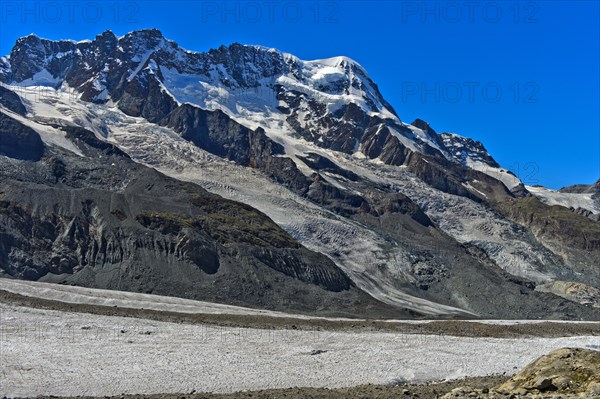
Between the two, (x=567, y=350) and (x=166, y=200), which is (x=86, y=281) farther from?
(x=567, y=350)

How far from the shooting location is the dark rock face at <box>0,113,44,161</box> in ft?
536

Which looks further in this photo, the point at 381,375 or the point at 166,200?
the point at 166,200

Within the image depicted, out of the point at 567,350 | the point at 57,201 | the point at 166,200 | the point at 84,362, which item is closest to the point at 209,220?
the point at 166,200

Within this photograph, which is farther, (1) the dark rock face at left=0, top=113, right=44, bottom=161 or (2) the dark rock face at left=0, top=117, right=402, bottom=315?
(1) the dark rock face at left=0, top=113, right=44, bottom=161

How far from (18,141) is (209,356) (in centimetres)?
13534

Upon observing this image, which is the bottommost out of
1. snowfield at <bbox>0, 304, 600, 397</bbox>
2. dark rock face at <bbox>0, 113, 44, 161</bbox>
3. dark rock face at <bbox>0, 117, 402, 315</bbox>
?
snowfield at <bbox>0, 304, 600, 397</bbox>

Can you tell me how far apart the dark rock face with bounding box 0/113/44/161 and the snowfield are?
376 feet

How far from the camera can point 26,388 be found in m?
35.9

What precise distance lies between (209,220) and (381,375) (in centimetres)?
8299

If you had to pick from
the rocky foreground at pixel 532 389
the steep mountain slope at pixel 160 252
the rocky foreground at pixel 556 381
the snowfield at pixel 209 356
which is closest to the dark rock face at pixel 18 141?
the steep mountain slope at pixel 160 252

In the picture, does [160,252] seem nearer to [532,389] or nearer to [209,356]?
[209,356]

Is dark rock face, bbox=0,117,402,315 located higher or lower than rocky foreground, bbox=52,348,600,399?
higher

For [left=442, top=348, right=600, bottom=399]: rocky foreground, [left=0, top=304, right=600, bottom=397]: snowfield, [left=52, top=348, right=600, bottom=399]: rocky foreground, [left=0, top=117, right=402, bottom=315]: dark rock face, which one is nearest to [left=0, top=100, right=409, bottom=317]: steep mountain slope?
[left=0, top=117, right=402, bottom=315]: dark rock face

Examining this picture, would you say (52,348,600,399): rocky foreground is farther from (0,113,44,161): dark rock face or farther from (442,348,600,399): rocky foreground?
(0,113,44,161): dark rock face
